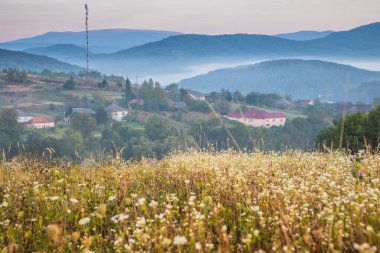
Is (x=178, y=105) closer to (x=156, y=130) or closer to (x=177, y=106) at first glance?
(x=177, y=106)

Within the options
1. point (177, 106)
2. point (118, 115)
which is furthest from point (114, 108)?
point (177, 106)

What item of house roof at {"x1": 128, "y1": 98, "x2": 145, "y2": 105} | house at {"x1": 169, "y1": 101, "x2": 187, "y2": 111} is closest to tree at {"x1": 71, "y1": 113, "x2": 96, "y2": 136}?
house roof at {"x1": 128, "y1": 98, "x2": 145, "y2": 105}

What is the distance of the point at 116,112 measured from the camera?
16400 cm

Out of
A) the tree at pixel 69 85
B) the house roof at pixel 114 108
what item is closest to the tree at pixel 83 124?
the house roof at pixel 114 108

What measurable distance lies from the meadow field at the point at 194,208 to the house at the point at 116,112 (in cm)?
15000

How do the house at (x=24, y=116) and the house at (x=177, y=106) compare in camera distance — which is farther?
the house at (x=177, y=106)

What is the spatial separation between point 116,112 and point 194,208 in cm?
16296

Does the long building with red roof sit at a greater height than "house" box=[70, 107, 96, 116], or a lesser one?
lesser

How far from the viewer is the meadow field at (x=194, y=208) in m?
4.05

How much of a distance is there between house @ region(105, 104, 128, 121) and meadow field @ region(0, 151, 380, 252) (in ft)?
492

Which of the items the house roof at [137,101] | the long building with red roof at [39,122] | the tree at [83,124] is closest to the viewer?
the tree at [83,124]

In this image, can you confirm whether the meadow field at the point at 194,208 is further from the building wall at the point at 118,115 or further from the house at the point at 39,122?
the building wall at the point at 118,115

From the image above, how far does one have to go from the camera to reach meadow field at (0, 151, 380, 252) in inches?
159

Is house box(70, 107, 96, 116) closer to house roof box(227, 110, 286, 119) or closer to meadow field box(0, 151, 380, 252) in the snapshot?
house roof box(227, 110, 286, 119)
